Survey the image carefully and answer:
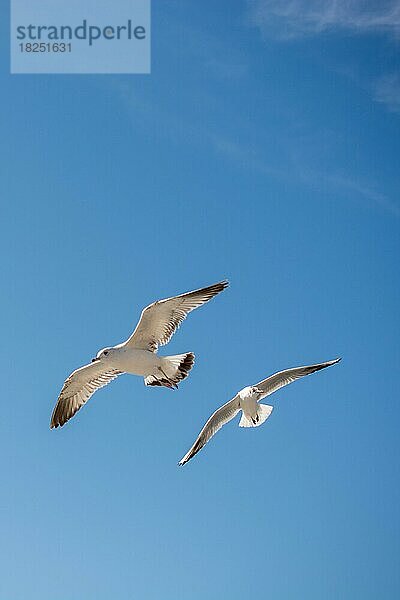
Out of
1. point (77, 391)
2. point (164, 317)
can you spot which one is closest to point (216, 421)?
point (77, 391)

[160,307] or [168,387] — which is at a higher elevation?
[160,307]

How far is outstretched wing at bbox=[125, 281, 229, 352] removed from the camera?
1420 cm

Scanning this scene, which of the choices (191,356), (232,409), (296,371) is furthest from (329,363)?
(191,356)

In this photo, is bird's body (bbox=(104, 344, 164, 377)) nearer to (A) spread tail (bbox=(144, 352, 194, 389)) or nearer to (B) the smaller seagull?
(A) spread tail (bbox=(144, 352, 194, 389))

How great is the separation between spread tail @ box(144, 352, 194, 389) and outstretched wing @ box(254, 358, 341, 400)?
3.03 metres

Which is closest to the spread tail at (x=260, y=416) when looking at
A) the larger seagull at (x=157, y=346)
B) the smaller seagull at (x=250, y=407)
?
the smaller seagull at (x=250, y=407)

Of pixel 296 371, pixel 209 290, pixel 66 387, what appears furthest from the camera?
pixel 296 371

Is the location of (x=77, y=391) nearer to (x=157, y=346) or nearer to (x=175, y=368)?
(x=157, y=346)

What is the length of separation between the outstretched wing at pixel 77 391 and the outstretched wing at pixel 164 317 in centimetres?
146

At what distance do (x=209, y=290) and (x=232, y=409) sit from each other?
12.9ft

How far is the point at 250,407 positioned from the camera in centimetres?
1695

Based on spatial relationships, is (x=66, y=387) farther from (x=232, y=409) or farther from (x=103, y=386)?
(x=232, y=409)

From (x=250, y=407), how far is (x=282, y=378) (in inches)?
31.3

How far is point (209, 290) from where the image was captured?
46.5ft
